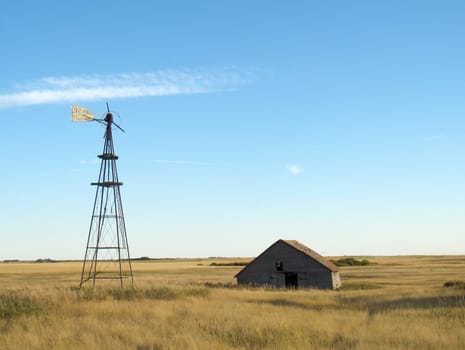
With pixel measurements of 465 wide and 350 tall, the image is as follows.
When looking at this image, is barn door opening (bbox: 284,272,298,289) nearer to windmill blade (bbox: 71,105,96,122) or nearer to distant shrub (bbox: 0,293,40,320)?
windmill blade (bbox: 71,105,96,122)

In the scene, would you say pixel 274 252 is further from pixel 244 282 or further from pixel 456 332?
pixel 456 332

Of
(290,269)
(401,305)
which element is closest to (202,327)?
(401,305)

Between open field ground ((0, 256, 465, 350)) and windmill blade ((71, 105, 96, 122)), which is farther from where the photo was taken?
windmill blade ((71, 105, 96, 122))

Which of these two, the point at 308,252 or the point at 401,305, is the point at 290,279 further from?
the point at 401,305

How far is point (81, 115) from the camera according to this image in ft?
111

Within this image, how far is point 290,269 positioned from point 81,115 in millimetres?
22742

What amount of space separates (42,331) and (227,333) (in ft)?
16.0

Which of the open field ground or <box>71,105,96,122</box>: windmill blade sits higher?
<box>71,105,96,122</box>: windmill blade

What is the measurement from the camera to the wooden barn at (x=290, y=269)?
152ft

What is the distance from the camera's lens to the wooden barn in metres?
46.5

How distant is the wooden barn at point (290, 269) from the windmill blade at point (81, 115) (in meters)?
21.1

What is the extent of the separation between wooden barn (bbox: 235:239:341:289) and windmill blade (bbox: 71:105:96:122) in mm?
21054

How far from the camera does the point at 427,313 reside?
19.8m

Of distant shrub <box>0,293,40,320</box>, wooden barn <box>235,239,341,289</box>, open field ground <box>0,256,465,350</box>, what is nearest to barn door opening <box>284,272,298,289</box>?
wooden barn <box>235,239,341,289</box>
